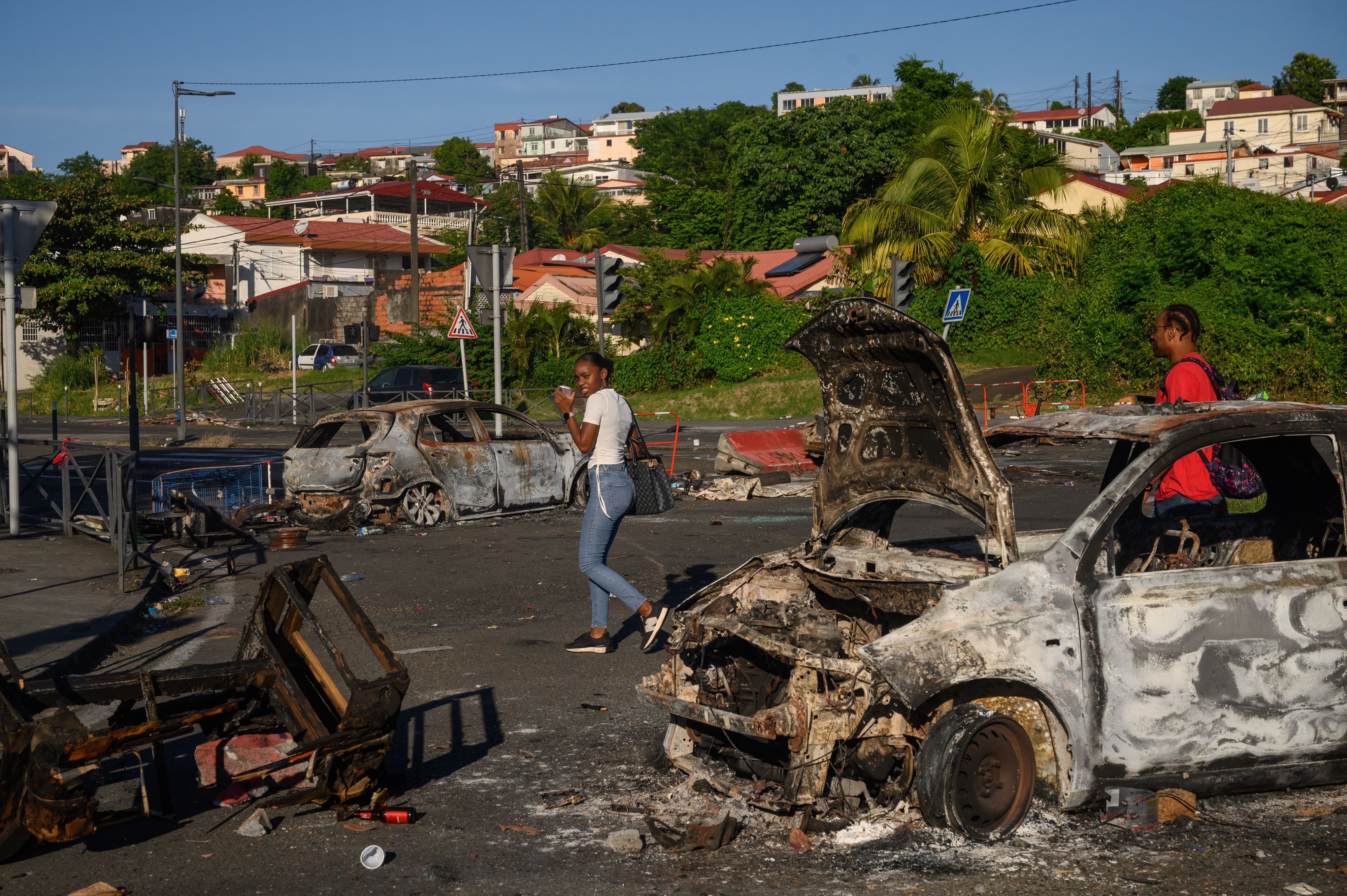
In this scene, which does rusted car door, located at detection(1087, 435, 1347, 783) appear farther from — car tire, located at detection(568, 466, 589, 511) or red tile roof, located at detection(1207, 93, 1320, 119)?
red tile roof, located at detection(1207, 93, 1320, 119)

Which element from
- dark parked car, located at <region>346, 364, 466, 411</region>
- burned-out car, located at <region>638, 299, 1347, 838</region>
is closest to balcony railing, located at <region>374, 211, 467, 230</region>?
dark parked car, located at <region>346, 364, 466, 411</region>

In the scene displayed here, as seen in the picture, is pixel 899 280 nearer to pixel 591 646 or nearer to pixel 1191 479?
pixel 591 646

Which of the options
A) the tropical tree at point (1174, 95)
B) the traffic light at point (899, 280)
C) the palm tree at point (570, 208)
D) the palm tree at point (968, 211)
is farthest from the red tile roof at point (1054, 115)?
the traffic light at point (899, 280)

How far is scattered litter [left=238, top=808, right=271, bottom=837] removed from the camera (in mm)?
4539

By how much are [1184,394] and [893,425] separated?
2343mm

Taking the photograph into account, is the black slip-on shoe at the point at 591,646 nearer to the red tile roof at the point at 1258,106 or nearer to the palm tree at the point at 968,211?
the palm tree at the point at 968,211

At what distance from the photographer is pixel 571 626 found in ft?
27.5

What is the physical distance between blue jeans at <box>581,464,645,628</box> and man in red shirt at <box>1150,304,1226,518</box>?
3190 millimetres

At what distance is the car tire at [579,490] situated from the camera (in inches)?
568

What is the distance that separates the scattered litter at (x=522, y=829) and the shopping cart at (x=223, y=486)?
945 cm

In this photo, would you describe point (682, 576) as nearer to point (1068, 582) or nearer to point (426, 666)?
point (426, 666)

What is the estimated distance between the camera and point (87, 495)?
39.9ft

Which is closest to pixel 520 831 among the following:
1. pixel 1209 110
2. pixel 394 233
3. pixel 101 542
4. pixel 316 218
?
pixel 101 542

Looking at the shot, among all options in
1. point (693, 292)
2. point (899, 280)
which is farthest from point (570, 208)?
point (899, 280)
